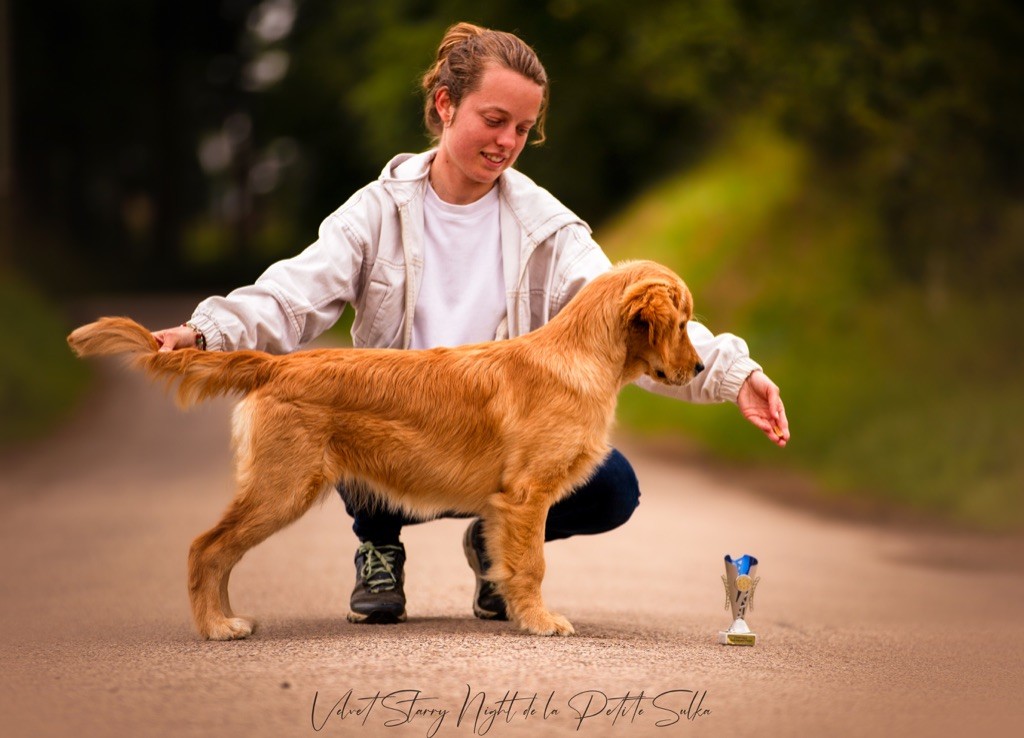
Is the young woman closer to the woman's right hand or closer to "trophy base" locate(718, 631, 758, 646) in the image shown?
the woman's right hand

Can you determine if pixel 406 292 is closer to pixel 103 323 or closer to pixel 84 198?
pixel 103 323

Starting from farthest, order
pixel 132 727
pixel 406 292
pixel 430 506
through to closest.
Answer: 1. pixel 406 292
2. pixel 430 506
3. pixel 132 727

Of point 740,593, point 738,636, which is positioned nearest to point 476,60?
point 740,593

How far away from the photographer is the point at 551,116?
25.8m

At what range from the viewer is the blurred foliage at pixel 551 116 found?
12.6m

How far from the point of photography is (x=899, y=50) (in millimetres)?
12398

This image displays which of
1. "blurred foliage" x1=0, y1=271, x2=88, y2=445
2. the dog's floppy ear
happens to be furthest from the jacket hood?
"blurred foliage" x1=0, y1=271, x2=88, y2=445

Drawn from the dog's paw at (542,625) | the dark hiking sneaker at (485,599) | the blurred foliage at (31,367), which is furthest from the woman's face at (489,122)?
the blurred foliage at (31,367)

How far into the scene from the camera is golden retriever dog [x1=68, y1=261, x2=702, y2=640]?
16.1 feet

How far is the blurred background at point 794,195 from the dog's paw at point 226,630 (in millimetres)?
2888

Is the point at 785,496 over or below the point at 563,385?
below

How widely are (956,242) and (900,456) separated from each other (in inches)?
119

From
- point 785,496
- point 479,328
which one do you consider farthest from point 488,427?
point 785,496

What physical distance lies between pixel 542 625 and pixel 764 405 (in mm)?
1288
